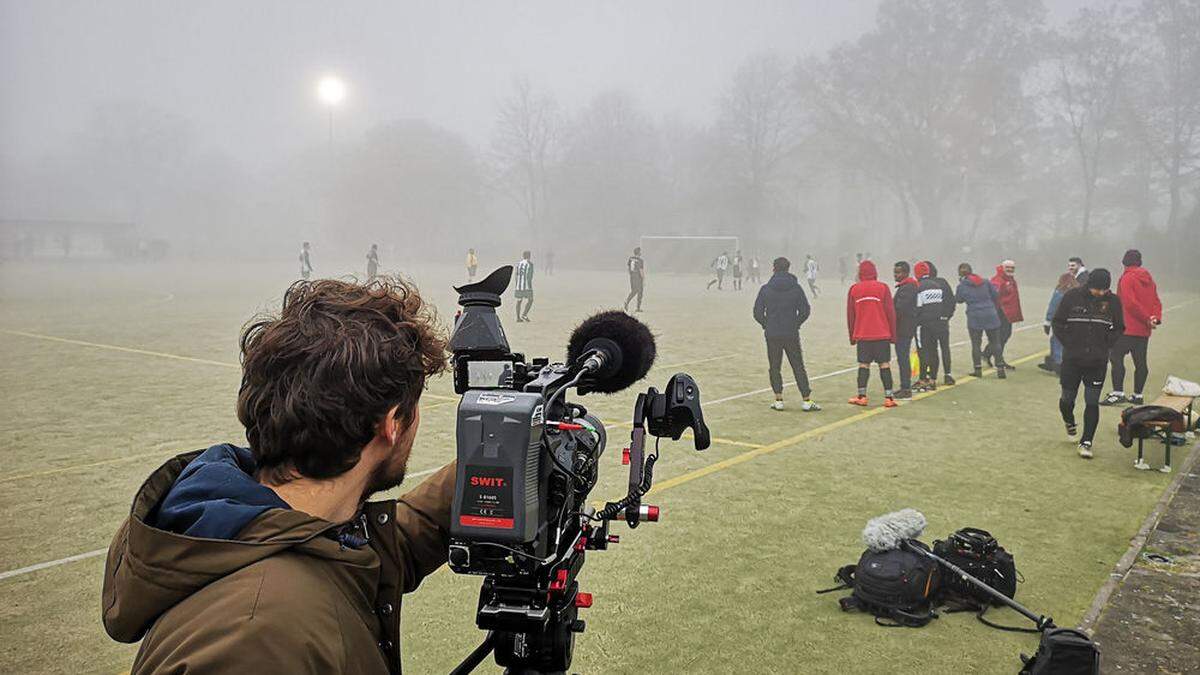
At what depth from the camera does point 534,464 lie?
1572 mm

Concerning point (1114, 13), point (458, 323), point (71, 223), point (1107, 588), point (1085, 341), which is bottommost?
point (1107, 588)

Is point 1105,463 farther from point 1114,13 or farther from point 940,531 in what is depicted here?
point 1114,13

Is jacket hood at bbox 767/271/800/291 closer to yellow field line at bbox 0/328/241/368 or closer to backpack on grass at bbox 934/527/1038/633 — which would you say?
backpack on grass at bbox 934/527/1038/633

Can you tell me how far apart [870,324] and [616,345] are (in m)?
9.91

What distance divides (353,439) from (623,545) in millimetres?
4686

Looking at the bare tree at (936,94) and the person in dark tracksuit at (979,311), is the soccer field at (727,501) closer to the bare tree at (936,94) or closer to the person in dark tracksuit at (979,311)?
the person in dark tracksuit at (979,311)

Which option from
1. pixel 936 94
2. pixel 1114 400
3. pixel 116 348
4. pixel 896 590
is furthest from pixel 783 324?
pixel 936 94

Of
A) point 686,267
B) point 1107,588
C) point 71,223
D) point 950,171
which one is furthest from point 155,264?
point 1107,588

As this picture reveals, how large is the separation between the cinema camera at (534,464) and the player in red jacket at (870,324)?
9.65 meters

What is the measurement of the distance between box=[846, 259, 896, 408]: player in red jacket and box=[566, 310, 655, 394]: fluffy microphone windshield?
953cm

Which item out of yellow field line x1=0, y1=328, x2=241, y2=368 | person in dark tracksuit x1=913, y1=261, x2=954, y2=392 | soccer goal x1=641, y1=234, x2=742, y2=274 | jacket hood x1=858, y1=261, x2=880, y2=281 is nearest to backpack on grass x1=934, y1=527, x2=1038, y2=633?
jacket hood x1=858, y1=261, x2=880, y2=281

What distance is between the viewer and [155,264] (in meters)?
60.8

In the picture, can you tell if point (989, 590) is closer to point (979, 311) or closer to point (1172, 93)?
point (979, 311)

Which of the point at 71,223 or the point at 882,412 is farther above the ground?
the point at 71,223
